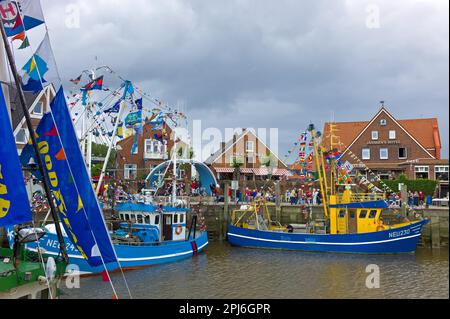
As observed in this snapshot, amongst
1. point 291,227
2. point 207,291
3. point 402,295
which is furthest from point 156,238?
point 402,295

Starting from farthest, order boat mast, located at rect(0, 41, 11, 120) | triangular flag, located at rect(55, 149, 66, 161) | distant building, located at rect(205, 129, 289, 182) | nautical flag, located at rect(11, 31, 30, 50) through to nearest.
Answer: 1. distant building, located at rect(205, 129, 289, 182)
2. nautical flag, located at rect(11, 31, 30, 50)
3. triangular flag, located at rect(55, 149, 66, 161)
4. boat mast, located at rect(0, 41, 11, 120)

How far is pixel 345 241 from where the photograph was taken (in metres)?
26.0

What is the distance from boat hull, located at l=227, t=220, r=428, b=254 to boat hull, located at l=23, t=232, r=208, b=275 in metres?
4.18

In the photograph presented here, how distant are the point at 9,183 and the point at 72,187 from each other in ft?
4.38

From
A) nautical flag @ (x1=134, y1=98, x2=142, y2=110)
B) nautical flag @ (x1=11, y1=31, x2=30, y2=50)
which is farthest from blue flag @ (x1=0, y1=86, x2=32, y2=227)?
nautical flag @ (x1=134, y1=98, x2=142, y2=110)

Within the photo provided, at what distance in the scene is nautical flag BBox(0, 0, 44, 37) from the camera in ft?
34.3

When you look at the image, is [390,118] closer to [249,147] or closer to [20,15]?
[249,147]

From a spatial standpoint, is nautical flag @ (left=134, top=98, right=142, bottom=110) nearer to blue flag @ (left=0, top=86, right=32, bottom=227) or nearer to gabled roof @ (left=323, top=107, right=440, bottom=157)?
blue flag @ (left=0, top=86, right=32, bottom=227)

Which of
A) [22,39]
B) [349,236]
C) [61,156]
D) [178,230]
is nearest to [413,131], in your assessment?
[349,236]

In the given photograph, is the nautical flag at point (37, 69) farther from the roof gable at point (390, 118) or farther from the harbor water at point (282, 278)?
the roof gable at point (390, 118)

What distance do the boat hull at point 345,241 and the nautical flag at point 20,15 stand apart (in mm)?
20183
